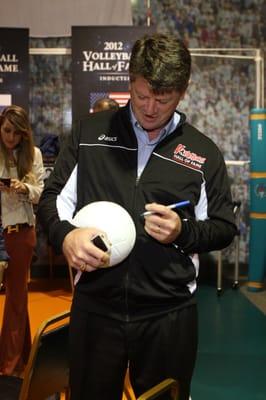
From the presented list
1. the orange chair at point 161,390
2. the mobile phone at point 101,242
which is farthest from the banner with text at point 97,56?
the orange chair at point 161,390

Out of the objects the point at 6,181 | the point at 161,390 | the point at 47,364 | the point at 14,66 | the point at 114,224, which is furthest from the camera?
the point at 14,66

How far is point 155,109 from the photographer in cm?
135

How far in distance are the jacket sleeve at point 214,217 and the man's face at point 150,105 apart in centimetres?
20

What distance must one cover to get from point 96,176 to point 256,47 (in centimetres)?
493

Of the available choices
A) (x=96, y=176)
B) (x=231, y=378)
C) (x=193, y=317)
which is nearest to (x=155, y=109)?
(x=96, y=176)

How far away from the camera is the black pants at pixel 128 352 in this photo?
139cm

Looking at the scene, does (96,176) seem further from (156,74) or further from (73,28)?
(73,28)

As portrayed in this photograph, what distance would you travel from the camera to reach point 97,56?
5258 millimetres

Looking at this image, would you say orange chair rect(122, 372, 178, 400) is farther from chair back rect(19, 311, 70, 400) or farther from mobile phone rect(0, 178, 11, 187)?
mobile phone rect(0, 178, 11, 187)

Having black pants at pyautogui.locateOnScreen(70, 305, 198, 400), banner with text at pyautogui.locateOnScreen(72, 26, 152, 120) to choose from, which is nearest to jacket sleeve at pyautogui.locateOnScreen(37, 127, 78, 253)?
black pants at pyautogui.locateOnScreen(70, 305, 198, 400)

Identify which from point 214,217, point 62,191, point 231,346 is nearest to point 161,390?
point 214,217

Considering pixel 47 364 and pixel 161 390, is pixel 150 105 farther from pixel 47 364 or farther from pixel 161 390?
pixel 47 364

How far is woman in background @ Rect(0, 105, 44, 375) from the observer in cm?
294

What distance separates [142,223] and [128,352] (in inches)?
14.7
